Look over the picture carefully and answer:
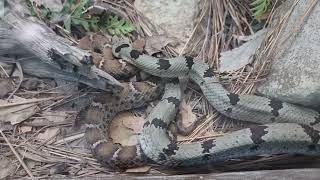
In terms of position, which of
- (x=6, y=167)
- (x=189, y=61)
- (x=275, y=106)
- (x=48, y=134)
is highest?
(x=189, y=61)

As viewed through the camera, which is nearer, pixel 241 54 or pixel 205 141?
pixel 205 141

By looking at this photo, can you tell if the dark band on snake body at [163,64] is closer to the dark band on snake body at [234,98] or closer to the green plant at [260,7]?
the dark band on snake body at [234,98]

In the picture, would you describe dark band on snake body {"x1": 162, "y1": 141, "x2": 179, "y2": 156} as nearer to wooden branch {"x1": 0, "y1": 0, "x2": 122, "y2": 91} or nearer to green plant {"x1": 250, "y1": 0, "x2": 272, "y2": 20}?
wooden branch {"x1": 0, "y1": 0, "x2": 122, "y2": 91}

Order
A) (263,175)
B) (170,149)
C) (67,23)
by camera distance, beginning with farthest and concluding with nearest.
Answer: (67,23) < (170,149) < (263,175)

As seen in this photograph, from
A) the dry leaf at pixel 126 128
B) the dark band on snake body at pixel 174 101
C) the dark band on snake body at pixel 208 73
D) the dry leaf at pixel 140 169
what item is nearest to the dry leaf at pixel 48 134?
the dry leaf at pixel 126 128

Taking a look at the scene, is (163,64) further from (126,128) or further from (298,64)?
(298,64)

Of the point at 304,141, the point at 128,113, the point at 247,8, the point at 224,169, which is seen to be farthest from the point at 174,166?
the point at 247,8

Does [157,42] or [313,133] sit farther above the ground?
[157,42]

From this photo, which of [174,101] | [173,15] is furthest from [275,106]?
[173,15]
